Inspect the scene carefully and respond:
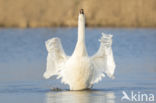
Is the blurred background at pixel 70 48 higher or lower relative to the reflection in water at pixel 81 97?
higher

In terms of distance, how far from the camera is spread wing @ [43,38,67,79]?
18891 mm

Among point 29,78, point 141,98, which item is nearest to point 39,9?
point 29,78

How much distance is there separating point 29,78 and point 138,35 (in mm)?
25987

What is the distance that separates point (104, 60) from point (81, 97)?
2023 millimetres

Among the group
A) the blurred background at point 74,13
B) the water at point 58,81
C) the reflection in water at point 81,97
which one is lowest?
the reflection in water at point 81,97

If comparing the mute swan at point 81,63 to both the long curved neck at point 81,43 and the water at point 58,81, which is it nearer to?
the long curved neck at point 81,43

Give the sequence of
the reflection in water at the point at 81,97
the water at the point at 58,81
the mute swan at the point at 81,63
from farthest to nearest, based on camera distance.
→ the mute swan at the point at 81,63
the water at the point at 58,81
the reflection in water at the point at 81,97

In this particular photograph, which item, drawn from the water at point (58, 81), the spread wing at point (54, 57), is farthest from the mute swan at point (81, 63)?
the water at point (58, 81)

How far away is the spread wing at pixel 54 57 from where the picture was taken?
18891mm

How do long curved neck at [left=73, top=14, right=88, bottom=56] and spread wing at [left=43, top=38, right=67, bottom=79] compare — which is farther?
spread wing at [left=43, top=38, right=67, bottom=79]

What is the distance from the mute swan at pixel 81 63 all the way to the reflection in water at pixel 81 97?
359 millimetres

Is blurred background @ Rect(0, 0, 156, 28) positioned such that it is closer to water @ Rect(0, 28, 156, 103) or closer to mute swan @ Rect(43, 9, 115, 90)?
water @ Rect(0, 28, 156, 103)

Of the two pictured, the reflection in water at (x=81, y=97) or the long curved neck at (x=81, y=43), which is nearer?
the reflection in water at (x=81, y=97)

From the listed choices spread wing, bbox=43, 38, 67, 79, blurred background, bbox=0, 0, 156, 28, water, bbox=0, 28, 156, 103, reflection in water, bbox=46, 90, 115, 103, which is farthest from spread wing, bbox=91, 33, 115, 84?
blurred background, bbox=0, 0, 156, 28
